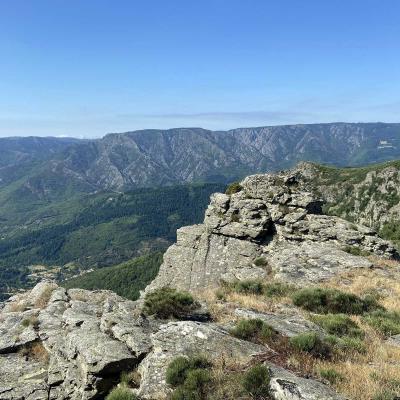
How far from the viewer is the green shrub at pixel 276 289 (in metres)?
30.1

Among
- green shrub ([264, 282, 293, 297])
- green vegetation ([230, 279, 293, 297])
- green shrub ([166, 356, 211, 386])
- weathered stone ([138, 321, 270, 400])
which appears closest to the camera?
green shrub ([166, 356, 211, 386])

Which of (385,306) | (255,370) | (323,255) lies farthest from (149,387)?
(323,255)

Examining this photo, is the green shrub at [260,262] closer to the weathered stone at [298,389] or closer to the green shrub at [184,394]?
the weathered stone at [298,389]

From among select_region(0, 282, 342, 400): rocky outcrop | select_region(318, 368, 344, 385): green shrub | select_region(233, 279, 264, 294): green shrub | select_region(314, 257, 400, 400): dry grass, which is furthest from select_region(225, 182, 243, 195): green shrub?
select_region(318, 368, 344, 385): green shrub

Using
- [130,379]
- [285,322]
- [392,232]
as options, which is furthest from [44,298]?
[392,232]

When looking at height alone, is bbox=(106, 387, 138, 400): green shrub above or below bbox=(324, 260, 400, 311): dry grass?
above

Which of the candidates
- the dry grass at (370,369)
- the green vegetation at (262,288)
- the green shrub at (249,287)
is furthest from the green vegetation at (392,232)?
the dry grass at (370,369)

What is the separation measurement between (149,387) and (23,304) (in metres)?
23.4

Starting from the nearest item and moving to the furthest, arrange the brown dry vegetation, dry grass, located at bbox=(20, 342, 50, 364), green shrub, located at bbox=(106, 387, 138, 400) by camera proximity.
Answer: the brown dry vegetation → green shrub, located at bbox=(106, 387, 138, 400) → dry grass, located at bbox=(20, 342, 50, 364)

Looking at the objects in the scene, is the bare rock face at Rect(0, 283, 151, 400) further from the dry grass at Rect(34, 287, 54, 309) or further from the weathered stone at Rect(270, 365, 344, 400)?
the weathered stone at Rect(270, 365, 344, 400)

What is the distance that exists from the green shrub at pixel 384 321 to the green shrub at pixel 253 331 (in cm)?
662

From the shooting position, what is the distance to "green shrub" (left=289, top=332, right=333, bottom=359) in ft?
53.7

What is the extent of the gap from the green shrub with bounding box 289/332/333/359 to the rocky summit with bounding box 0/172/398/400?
68 cm

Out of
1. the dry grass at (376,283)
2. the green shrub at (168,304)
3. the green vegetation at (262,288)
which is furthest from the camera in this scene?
the green vegetation at (262,288)
